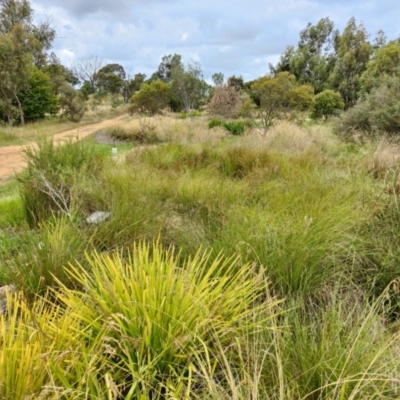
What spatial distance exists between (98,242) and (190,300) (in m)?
1.38

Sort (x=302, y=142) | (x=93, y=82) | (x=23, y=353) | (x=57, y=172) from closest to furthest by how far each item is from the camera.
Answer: (x=23, y=353)
(x=57, y=172)
(x=302, y=142)
(x=93, y=82)

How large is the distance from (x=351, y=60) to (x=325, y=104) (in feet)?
36.1

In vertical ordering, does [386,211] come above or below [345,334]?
above

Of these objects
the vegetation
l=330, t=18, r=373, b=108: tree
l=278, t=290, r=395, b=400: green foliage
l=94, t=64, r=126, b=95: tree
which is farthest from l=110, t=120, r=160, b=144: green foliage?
l=94, t=64, r=126, b=95: tree

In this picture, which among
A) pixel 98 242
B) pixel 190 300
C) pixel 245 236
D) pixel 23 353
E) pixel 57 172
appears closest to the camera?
pixel 23 353

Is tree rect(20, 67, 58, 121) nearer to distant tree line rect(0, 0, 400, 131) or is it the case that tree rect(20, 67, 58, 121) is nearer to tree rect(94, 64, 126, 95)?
distant tree line rect(0, 0, 400, 131)

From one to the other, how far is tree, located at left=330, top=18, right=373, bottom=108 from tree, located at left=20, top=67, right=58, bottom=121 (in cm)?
2504

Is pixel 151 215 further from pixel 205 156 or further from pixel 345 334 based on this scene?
pixel 205 156

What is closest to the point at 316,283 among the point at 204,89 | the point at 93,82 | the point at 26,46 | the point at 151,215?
the point at 151,215

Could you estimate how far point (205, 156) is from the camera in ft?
19.7

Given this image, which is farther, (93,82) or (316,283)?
(93,82)

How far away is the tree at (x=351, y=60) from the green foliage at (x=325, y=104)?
7.97 m

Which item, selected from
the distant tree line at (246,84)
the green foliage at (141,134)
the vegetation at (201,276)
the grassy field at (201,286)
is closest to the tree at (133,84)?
the distant tree line at (246,84)

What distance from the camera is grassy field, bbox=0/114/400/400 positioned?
1105mm
